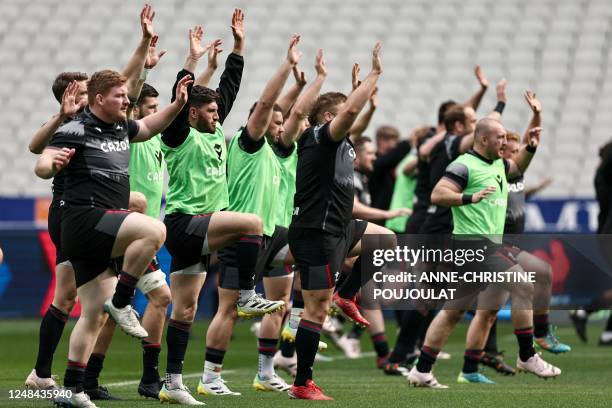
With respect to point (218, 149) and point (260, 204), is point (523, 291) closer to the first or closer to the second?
point (260, 204)

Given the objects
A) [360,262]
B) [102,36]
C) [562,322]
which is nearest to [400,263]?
[360,262]

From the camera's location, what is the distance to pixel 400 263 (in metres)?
10.3

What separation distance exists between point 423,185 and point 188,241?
16.4 feet

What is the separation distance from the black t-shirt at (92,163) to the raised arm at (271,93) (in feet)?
4.83

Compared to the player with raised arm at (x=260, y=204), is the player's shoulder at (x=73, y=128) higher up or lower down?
higher up

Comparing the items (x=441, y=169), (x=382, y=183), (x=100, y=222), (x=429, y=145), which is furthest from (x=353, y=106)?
(x=382, y=183)

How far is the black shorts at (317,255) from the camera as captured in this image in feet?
27.6

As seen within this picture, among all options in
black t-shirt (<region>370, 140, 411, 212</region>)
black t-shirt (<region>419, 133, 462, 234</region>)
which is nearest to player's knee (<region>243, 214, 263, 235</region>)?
black t-shirt (<region>419, 133, 462, 234</region>)

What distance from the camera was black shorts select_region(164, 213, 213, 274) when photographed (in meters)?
8.16

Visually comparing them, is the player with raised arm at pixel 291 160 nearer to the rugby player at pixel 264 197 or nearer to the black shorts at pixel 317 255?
the rugby player at pixel 264 197

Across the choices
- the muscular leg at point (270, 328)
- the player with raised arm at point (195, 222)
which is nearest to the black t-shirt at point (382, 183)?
the muscular leg at point (270, 328)

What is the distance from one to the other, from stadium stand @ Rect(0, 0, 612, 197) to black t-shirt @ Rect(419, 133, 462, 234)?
11796 mm

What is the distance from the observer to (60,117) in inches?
284

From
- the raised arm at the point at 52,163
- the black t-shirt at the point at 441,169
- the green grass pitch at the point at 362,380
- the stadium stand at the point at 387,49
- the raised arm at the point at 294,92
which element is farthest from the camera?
the stadium stand at the point at 387,49
